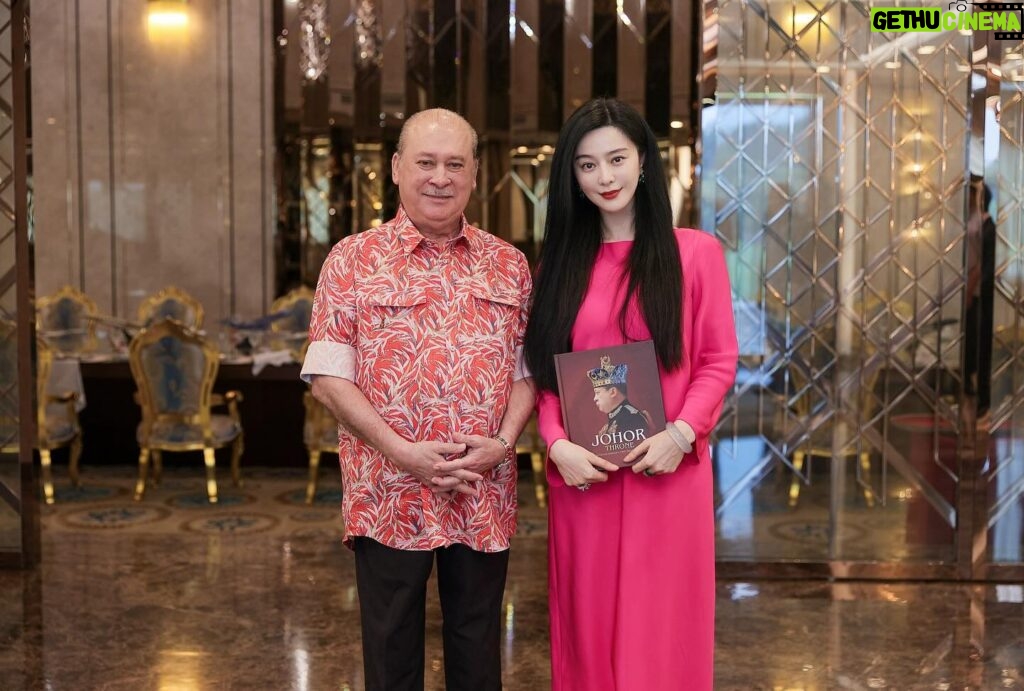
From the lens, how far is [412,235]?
6.98ft

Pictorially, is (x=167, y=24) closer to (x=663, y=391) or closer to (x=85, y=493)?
(x=85, y=493)

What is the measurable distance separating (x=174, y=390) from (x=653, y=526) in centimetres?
430

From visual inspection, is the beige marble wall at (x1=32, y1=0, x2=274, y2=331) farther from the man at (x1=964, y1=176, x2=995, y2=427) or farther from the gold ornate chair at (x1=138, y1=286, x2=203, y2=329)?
the man at (x1=964, y1=176, x2=995, y2=427)

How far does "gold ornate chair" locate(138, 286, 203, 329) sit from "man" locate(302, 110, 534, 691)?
6.34 metres

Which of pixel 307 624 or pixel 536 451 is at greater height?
pixel 536 451

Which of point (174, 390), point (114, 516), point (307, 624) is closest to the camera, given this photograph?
point (307, 624)

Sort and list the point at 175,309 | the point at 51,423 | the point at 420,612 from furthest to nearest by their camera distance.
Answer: the point at 175,309, the point at 51,423, the point at 420,612

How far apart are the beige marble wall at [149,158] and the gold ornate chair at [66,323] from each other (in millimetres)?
1106

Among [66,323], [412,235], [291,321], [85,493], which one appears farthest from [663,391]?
[66,323]

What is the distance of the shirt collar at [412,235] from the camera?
2125 millimetres

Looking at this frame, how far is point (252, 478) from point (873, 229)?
13.3 ft

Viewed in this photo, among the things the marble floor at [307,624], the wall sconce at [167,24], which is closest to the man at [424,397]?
the marble floor at [307,624]

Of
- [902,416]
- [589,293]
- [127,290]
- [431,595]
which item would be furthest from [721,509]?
[127,290]

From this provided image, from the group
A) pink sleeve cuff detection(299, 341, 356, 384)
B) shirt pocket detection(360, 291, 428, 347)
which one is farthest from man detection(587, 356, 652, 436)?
pink sleeve cuff detection(299, 341, 356, 384)
